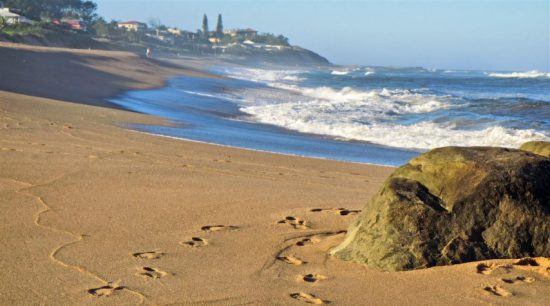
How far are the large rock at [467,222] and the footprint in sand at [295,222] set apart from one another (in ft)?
3.13

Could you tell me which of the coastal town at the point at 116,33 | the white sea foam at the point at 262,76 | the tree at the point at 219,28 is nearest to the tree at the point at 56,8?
the coastal town at the point at 116,33

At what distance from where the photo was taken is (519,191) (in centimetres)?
421

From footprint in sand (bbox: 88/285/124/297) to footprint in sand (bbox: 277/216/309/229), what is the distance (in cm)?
182

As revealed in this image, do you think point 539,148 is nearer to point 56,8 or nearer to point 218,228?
point 218,228

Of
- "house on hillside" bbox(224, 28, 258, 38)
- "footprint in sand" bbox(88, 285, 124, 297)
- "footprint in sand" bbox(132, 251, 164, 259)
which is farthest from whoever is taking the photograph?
"house on hillside" bbox(224, 28, 258, 38)

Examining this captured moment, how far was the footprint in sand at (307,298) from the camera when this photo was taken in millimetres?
3668

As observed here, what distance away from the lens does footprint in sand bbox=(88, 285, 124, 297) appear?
3.64 metres

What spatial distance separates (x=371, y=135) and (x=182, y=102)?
7.63 meters

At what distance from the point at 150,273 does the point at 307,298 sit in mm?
977

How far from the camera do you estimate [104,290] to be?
3697mm

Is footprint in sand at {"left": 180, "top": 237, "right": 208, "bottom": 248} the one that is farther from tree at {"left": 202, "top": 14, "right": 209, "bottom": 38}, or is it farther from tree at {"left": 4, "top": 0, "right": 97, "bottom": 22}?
tree at {"left": 202, "top": 14, "right": 209, "bottom": 38}

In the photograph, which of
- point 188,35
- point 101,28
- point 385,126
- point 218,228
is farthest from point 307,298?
point 188,35

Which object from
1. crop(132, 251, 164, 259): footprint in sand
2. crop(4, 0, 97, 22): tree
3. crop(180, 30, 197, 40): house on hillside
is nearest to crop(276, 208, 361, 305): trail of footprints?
crop(132, 251, 164, 259): footprint in sand

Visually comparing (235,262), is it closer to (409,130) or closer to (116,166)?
(116,166)
